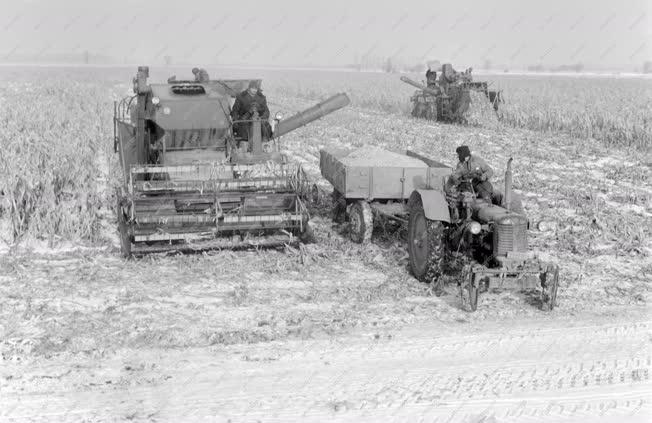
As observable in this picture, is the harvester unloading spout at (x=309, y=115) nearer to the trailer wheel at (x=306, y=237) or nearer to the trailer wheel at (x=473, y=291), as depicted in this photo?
the trailer wheel at (x=306, y=237)

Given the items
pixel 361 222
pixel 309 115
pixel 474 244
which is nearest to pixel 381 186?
pixel 361 222

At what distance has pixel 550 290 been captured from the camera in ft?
22.6

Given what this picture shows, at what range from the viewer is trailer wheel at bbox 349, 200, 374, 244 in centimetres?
879

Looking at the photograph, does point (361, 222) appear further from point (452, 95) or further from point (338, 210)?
point (452, 95)

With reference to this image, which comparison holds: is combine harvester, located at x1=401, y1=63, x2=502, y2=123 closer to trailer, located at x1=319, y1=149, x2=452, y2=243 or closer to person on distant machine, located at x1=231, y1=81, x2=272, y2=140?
person on distant machine, located at x1=231, y1=81, x2=272, y2=140

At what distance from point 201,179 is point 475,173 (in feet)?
10.9

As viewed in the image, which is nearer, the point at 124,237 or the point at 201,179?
the point at 124,237

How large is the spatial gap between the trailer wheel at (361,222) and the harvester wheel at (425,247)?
103cm

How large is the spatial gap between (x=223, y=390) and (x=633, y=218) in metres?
7.36

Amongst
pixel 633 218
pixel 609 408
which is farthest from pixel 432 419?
pixel 633 218

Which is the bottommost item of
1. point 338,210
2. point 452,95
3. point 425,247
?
point 338,210

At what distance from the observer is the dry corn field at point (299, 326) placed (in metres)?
4.84

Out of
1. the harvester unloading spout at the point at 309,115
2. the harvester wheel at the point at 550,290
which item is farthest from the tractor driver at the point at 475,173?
the harvester unloading spout at the point at 309,115

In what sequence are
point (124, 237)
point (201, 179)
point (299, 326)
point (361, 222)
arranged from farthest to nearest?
point (361, 222) → point (201, 179) → point (124, 237) → point (299, 326)
